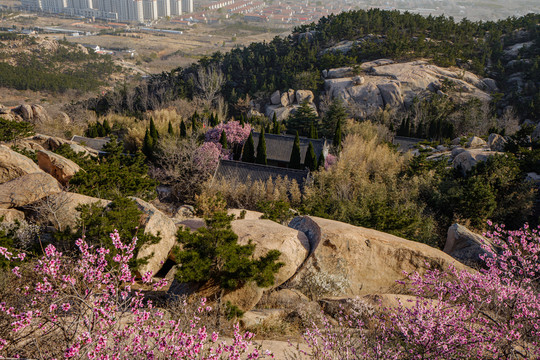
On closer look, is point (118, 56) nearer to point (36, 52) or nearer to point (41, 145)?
point (36, 52)

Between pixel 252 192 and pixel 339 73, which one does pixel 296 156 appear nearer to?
pixel 252 192

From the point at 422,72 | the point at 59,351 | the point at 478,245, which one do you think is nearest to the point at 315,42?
the point at 422,72

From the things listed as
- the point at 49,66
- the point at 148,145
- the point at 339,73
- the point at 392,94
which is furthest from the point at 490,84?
the point at 49,66

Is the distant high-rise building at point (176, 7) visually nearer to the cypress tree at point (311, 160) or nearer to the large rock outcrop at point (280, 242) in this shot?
the cypress tree at point (311, 160)

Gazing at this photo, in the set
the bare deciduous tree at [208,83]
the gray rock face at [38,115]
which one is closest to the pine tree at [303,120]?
the bare deciduous tree at [208,83]

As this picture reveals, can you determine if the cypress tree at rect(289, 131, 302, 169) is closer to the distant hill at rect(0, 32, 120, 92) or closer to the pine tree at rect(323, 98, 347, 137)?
the pine tree at rect(323, 98, 347, 137)

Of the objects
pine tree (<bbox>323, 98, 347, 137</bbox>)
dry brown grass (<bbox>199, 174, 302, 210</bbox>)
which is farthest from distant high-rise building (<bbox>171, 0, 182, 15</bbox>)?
dry brown grass (<bbox>199, 174, 302, 210</bbox>)
